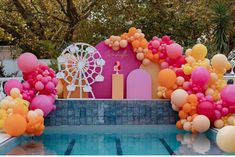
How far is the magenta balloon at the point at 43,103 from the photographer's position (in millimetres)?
7723

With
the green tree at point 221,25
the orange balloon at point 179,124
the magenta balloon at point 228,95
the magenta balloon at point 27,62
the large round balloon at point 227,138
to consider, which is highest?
the green tree at point 221,25

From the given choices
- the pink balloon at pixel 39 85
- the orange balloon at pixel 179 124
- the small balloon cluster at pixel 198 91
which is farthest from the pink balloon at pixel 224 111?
the pink balloon at pixel 39 85

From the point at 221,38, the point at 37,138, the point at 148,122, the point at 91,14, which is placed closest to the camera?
the point at 37,138

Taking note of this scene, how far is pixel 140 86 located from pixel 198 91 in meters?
1.57

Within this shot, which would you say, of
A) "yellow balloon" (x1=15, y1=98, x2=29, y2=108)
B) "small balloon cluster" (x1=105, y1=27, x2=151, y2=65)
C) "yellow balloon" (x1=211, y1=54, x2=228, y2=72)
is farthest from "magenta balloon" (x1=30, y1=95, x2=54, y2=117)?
"yellow balloon" (x1=211, y1=54, x2=228, y2=72)

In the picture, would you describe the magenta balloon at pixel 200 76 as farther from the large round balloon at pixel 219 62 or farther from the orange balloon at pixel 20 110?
the orange balloon at pixel 20 110

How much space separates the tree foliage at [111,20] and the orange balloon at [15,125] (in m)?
8.24

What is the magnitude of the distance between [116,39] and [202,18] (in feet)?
21.6

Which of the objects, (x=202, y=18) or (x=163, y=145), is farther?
(x=202, y=18)

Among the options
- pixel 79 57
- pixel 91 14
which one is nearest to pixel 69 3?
pixel 91 14

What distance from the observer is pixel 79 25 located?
52.1 feet

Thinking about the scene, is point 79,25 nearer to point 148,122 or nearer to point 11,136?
point 148,122

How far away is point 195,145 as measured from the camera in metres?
6.93

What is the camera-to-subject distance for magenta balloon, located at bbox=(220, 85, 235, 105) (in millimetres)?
7023
